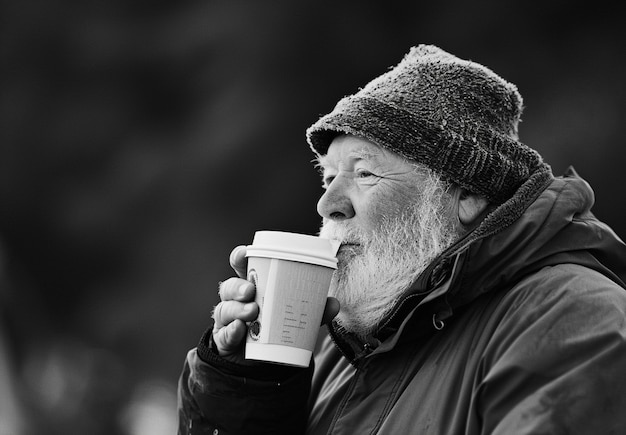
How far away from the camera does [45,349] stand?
229 inches

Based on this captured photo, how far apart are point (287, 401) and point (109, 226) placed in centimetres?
401

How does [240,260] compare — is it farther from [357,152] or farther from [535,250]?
[535,250]

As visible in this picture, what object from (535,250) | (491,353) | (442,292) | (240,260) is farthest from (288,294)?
(535,250)

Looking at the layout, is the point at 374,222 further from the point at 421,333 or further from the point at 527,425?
the point at 527,425

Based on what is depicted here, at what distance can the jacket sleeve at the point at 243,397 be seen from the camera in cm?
204

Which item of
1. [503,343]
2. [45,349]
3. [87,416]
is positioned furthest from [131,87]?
[503,343]

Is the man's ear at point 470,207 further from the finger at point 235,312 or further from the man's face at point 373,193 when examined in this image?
the finger at point 235,312

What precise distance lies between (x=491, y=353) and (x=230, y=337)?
640 millimetres

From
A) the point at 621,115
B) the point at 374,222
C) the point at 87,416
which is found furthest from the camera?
the point at 87,416

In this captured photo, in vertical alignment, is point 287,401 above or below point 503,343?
below

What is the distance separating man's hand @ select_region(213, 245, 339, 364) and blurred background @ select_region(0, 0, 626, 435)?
319 cm

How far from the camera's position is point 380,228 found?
2.08m

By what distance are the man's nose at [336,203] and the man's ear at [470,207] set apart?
31cm

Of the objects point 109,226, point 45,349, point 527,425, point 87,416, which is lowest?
point 87,416
